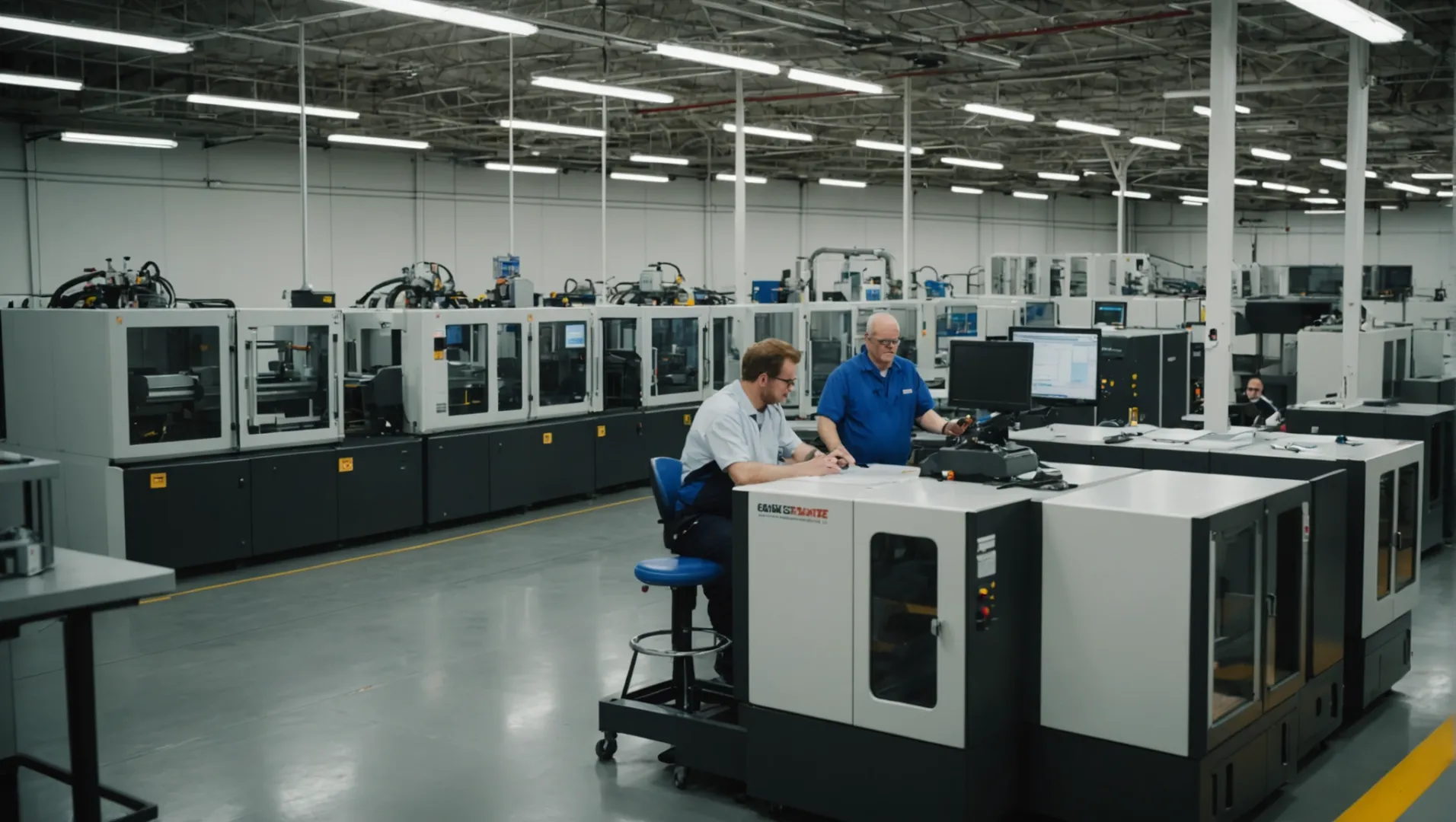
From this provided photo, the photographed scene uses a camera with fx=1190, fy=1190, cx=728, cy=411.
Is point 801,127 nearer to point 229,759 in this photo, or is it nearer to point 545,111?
point 545,111

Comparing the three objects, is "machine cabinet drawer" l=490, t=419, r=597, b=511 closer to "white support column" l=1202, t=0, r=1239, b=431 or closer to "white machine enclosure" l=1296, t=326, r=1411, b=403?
"white support column" l=1202, t=0, r=1239, b=431

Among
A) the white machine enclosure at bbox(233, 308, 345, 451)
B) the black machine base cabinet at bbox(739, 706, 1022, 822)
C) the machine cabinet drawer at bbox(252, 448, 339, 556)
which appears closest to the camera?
the black machine base cabinet at bbox(739, 706, 1022, 822)

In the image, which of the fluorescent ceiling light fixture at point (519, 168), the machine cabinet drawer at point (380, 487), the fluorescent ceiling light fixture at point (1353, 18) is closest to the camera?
the fluorescent ceiling light fixture at point (1353, 18)

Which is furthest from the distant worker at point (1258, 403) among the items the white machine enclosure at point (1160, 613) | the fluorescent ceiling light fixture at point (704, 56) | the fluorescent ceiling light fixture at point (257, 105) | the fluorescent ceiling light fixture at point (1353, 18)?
the fluorescent ceiling light fixture at point (257, 105)

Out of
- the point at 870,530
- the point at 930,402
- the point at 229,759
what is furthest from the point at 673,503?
the point at 229,759

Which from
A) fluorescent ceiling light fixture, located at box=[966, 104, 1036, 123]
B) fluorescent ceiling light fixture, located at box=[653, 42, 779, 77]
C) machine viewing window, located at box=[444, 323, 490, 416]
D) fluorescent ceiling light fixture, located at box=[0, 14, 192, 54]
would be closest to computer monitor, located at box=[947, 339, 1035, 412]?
fluorescent ceiling light fixture, located at box=[653, 42, 779, 77]

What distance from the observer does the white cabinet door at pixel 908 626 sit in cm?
369

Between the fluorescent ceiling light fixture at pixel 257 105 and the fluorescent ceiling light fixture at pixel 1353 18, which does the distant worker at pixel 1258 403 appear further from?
the fluorescent ceiling light fixture at pixel 257 105

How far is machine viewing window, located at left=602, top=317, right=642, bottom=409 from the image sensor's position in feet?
36.3

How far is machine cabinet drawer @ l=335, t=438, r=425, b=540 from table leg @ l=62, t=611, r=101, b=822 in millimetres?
4803

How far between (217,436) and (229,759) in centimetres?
381

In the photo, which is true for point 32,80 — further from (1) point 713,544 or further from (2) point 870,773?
(2) point 870,773

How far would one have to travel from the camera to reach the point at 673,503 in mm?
4945

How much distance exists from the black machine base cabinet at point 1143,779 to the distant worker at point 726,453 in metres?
1.34
